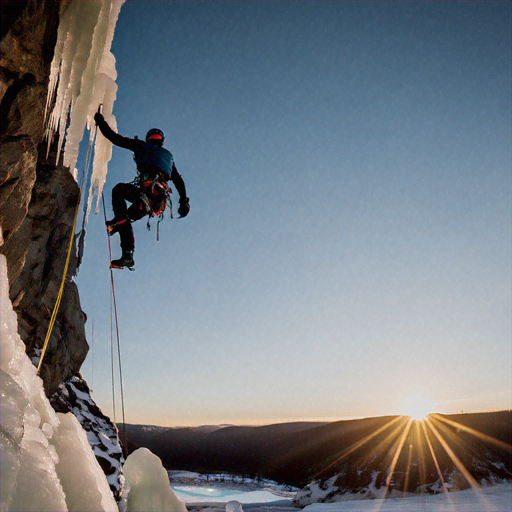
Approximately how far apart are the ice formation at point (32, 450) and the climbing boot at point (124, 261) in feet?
7.54

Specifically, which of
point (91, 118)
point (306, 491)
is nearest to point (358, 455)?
point (306, 491)

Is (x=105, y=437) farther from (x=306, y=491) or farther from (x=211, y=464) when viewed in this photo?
(x=211, y=464)

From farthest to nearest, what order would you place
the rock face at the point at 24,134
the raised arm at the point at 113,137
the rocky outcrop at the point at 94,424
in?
the rocky outcrop at the point at 94,424 < the raised arm at the point at 113,137 < the rock face at the point at 24,134

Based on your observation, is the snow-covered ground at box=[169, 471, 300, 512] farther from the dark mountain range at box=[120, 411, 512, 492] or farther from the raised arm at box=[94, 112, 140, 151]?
the raised arm at box=[94, 112, 140, 151]

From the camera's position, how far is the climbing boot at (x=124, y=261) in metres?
5.51

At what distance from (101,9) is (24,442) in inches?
192

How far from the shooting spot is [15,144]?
4508 millimetres

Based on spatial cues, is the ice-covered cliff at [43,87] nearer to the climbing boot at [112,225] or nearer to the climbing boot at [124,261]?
the climbing boot at [112,225]

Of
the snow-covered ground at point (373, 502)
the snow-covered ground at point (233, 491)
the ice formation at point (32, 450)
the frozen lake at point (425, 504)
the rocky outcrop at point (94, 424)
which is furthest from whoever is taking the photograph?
the snow-covered ground at point (233, 491)

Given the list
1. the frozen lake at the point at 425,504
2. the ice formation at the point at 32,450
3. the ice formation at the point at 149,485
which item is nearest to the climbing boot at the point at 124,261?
the ice formation at the point at 32,450

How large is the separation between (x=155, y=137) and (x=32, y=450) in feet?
14.7

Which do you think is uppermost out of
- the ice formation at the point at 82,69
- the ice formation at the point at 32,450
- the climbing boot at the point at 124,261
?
the ice formation at the point at 82,69

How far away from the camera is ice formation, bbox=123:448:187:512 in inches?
358

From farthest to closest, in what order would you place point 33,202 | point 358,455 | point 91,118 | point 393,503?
point 358,455 < point 393,503 < point 33,202 < point 91,118
